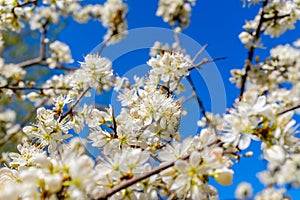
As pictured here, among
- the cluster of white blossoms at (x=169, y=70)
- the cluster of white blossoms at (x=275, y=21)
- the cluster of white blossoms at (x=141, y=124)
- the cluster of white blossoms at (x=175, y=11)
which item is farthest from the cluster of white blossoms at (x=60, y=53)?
the cluster of white blossoms at (x=141, y=124)

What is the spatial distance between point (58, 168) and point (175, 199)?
29 cm

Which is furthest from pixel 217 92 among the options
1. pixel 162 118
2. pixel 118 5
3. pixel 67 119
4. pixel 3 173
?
pixel 118 5

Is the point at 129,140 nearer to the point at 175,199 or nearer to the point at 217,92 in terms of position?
the point at 175,199

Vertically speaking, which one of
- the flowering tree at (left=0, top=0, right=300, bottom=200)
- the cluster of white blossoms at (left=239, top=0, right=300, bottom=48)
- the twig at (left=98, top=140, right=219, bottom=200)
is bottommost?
the twig at (left=98, top=140, right=219, bottom=200)

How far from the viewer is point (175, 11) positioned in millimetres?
4363

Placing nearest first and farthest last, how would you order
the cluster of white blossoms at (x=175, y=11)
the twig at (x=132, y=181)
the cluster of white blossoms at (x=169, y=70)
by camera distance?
the twig at (x=132, y=181), the cluster of white blossoms at (x=169, y=70), the cluster of white blossoms at (x=175, y=11)

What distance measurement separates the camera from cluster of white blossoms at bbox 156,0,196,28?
4.33m

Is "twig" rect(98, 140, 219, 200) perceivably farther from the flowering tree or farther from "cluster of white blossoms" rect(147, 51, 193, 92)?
"cluster of white blossoms" rect(147, 51, 193, 92)

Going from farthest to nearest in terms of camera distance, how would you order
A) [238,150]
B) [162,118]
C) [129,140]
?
[162,118] → [129,140] → [238,150]

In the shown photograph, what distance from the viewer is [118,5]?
5.03 m

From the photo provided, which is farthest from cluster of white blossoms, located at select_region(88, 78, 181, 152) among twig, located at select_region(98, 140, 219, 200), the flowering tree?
twig, located at select_region(98, 140, 219, 200)

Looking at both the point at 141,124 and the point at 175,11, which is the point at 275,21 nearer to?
the point at 175,11

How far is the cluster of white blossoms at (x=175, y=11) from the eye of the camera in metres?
4.33

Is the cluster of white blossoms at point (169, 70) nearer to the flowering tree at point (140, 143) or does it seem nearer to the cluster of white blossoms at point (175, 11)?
the flowering tree at point (140, 143)
